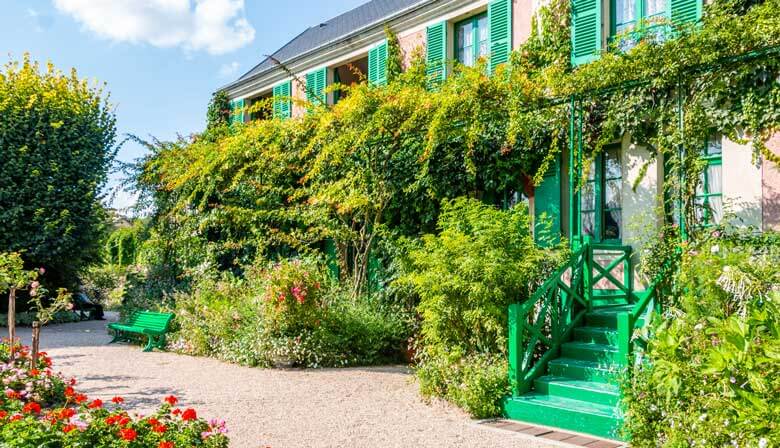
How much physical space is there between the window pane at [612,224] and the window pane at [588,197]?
0.81ft

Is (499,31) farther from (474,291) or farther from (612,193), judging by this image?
(474,291)

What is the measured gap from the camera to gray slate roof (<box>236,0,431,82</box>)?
14.3 meters

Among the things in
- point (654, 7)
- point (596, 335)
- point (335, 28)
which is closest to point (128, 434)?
point (596, 335)

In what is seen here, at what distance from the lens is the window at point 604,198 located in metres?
9.21

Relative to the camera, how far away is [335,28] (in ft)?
53.4

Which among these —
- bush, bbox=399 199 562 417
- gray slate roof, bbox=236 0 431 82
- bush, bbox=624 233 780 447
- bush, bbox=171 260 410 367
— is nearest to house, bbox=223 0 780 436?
gray slate roof, bbox=236 0 431 82

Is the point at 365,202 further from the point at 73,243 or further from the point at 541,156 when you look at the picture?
the point at 73,243

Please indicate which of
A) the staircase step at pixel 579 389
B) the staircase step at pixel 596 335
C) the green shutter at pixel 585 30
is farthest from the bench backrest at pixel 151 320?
the green shutter at pixel 585 30

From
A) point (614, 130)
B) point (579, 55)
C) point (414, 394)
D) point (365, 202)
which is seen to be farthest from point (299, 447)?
point (579, 55)

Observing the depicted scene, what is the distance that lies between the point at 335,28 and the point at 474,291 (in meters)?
11.1

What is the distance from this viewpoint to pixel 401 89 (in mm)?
9703

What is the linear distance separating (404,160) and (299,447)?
6148mm

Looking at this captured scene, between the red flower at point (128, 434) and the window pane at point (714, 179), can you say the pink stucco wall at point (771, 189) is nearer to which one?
the window pane at point (714, 179)

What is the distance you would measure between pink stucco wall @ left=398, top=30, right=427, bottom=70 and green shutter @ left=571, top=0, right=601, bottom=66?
3.14 metres
